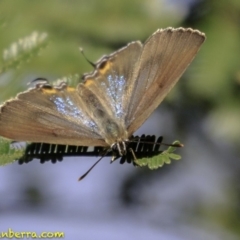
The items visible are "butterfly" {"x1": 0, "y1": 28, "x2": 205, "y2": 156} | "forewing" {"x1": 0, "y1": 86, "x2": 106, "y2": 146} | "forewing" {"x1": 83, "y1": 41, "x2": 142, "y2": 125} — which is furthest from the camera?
"forewing" {"x1": 83, "y1": 41, "x2": 142, "y2": 125}

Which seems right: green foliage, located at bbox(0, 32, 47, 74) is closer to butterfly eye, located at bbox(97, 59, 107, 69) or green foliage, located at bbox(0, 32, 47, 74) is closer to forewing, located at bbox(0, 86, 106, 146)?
forewing, located at bbox(0, 86, 106, 146)

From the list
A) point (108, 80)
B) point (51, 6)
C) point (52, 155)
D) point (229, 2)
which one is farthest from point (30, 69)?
point (229, 2)

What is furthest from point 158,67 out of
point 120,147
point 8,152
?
point 8,152

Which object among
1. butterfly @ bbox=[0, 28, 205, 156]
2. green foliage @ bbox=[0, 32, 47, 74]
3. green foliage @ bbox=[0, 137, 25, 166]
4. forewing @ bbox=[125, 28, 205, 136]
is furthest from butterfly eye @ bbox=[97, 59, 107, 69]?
green foliage @ bbox=[0, 137, 25, 166]

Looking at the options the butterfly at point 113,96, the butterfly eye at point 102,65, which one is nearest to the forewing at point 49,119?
the butterfly at point 113,96

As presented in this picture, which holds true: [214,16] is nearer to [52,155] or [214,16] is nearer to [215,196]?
[215,196]

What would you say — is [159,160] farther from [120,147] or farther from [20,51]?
[20,51]

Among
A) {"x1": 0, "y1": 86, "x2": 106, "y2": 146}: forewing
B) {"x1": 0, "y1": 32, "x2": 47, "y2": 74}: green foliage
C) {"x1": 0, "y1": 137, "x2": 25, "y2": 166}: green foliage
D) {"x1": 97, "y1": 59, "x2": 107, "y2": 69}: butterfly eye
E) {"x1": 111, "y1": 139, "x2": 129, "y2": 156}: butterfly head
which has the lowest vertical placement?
{"x1": 0, "y1": 137, "x2": 25, "y2": 166}: green foliage
